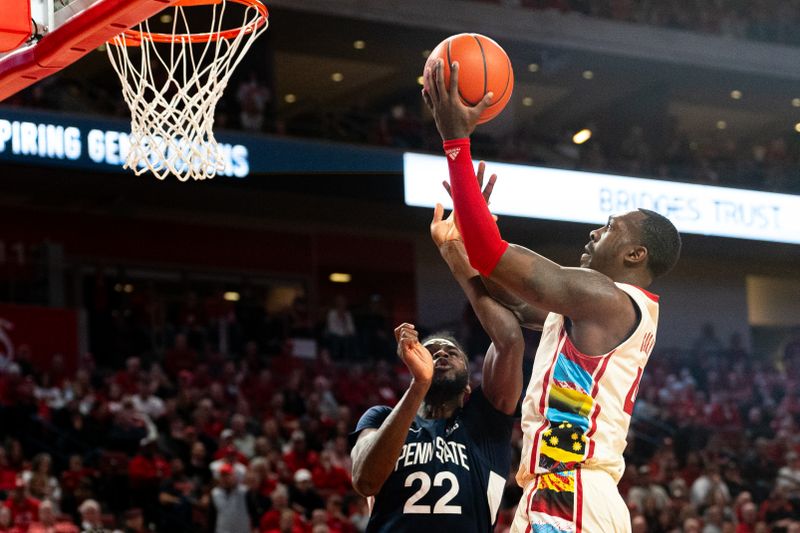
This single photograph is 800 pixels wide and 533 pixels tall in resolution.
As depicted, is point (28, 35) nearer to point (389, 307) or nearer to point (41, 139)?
point (41, 139)

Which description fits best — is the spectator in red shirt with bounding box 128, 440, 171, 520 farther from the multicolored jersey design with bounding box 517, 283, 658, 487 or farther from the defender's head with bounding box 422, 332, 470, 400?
the multicolored jersey design with bounding box 517, 283, 658, 487

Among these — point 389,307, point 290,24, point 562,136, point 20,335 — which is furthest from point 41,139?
point 562,136

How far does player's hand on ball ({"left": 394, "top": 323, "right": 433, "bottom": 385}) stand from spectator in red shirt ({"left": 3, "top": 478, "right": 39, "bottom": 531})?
591cm

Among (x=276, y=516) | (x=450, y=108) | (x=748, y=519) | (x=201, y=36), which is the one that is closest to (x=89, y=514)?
(x=276, y=516)

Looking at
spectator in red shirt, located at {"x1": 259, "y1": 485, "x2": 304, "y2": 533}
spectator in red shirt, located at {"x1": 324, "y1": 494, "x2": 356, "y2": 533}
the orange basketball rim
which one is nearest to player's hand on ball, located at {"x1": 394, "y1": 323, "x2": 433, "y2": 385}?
the orange basketball rim

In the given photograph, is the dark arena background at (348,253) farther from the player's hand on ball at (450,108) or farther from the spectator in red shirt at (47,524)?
the player's hand on ball at (450,108)

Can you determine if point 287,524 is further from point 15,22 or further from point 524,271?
point 524,271

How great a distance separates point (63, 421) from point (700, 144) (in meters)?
15.0

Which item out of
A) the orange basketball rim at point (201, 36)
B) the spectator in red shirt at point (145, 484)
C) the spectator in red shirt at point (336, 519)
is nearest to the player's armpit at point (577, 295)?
the orange basketball rim at point (201, 36)

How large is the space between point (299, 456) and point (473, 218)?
868cm

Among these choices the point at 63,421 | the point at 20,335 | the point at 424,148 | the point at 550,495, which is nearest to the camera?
the point at 550,495

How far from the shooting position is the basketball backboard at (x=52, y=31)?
408 centimetres

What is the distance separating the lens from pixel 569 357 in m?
3.07

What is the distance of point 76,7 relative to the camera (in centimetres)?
427
